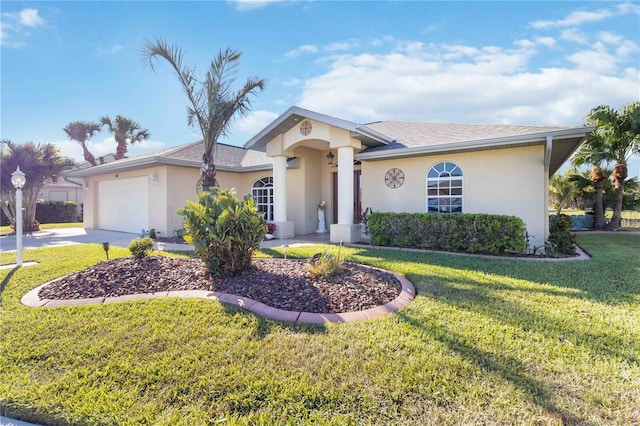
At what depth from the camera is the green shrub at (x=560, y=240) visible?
9.19 metres

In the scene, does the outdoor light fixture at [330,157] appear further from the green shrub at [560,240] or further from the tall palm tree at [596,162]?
the tall palm tree at [596,162]

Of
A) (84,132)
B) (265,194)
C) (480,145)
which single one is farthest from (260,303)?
(84,132)

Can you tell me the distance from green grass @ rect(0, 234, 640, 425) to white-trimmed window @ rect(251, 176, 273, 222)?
11.4m

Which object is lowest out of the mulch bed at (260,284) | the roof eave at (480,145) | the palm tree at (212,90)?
the mulch bed at (260,284)

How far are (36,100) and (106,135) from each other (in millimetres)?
21469

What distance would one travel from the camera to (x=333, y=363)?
328 centimetres

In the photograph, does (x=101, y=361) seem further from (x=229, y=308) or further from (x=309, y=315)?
(x=309, y=315)

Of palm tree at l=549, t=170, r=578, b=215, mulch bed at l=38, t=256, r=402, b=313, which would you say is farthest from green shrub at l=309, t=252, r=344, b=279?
palm tree at l=549, t=170, r=578, b=215

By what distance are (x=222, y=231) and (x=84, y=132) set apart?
104 feet

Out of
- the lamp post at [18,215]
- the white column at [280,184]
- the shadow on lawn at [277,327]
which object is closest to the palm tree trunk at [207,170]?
the white column at [280,184]

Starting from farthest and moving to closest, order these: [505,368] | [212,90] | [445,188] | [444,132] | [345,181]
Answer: [444,132] → [345,181] → [445,188] → [212,90] → [505,368]

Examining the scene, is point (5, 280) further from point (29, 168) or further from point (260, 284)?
point (29, 168)

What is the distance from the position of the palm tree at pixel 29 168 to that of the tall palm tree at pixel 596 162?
30.3 m

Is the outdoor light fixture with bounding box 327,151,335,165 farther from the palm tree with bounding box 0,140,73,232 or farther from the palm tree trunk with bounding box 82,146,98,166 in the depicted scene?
the palm tree trunk with bounding box 82,146,98,166
